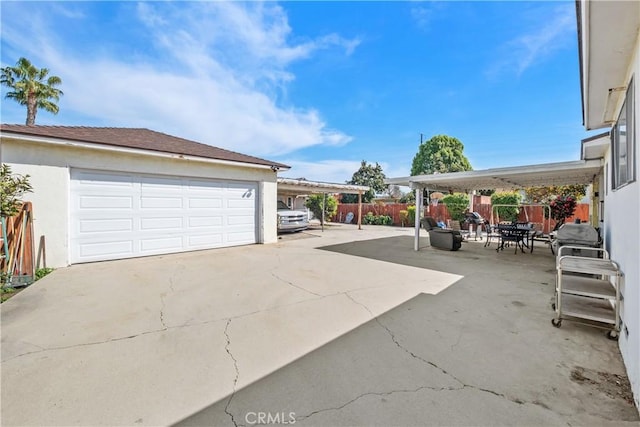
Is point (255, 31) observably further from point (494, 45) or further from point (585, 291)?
point (585, 291)

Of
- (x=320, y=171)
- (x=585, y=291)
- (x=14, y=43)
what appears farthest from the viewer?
(x=320, y=171)

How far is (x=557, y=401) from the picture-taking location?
185 cm

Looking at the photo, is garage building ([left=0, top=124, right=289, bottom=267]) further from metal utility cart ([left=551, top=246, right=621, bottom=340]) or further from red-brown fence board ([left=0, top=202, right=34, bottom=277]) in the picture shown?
metal utility cart ([left=551, top=246, right=621, bottom=340])

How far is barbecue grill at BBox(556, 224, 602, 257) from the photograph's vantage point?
5.03 meters

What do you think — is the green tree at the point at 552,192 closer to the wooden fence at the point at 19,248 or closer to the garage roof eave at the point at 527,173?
the garage roof eave at the point at 527,173

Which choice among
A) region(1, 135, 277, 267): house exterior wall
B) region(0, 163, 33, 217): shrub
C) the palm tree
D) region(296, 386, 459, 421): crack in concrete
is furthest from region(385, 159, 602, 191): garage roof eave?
the palm tree

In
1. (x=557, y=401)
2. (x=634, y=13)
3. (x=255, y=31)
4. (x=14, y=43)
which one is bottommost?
(x=557, y=401)

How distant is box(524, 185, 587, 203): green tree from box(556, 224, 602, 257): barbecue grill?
532 inches

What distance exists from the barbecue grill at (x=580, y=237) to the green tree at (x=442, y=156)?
2473cm

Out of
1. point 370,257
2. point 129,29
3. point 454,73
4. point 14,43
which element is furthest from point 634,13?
point 14,43

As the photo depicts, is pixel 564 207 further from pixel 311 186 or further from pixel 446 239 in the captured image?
pixel 311 186

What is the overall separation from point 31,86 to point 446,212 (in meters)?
26.2

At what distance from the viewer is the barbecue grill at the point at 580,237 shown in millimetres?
5031

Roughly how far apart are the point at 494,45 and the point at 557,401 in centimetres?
1004
